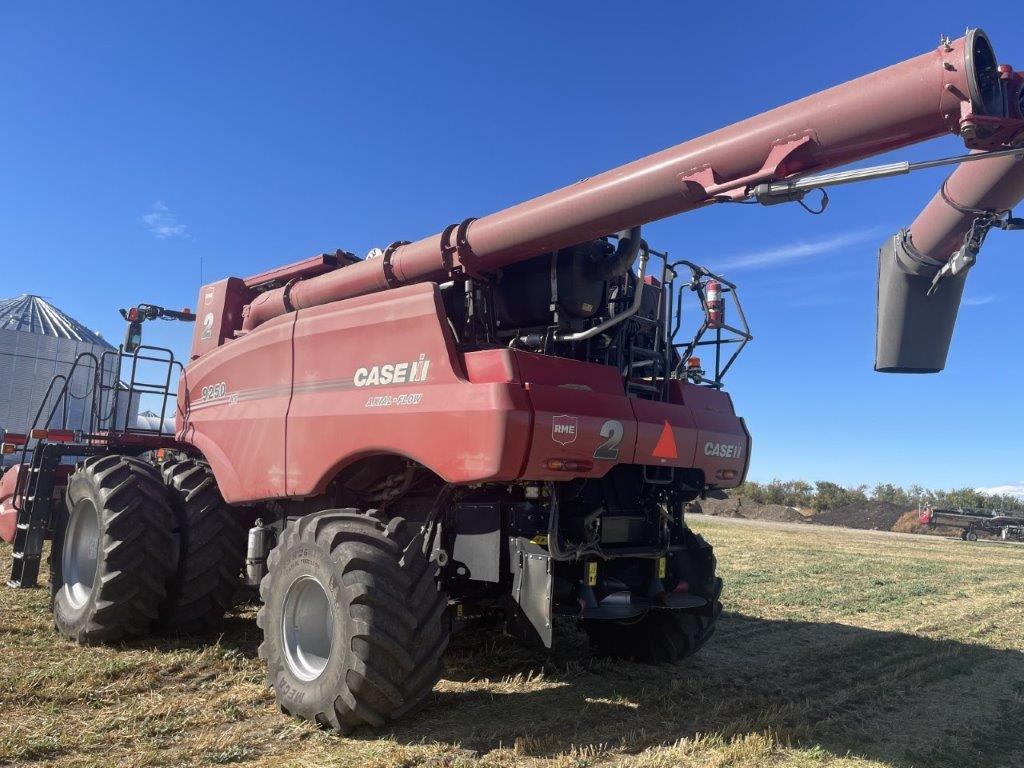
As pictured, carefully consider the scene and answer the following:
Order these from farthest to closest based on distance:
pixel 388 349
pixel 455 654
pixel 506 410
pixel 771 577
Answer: pixel 771 577 < pixel 455 654 < pixel 388 349 < pixel 506 410

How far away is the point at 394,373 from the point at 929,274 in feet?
9.86

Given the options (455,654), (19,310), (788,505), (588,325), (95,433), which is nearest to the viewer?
(588,325)

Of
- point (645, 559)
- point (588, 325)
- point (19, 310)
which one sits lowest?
point (645, 559)

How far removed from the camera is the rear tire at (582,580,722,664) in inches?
230

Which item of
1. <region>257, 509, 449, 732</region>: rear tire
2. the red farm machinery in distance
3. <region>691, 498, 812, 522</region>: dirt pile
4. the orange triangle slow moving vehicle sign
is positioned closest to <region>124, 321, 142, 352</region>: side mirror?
<region>257, 509, 449, 732</region>: rear tire

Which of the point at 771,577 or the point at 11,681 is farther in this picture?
the point at 771,577

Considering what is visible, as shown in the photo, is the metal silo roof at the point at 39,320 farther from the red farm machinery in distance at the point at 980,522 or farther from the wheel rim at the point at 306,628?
the red farm machinery in distance at the point at 980,522

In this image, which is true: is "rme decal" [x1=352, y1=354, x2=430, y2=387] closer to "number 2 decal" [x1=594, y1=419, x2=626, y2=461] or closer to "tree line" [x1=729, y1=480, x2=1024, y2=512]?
"number 2 decal" [x1=594, y1=419, x2=626, y2=461]

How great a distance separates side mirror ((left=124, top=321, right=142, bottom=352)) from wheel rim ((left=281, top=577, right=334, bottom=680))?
4319 millimetres

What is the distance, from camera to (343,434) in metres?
4.77

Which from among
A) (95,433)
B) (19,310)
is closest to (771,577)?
(95,433)

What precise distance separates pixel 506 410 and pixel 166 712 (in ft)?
8.37

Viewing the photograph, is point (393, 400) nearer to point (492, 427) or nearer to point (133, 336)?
point (492, 427)

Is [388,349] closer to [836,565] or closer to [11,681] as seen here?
[11,681]
